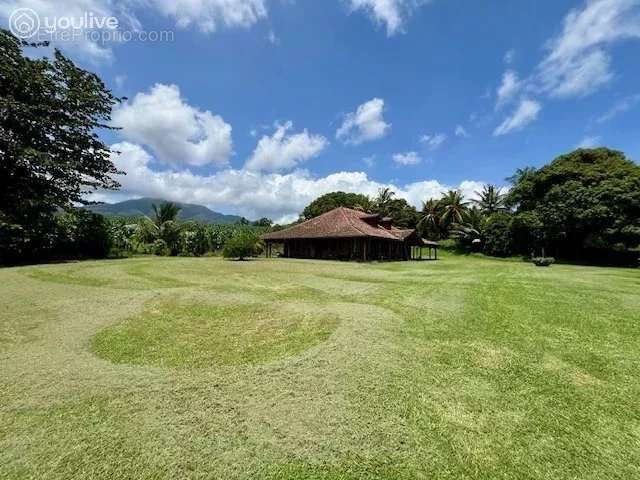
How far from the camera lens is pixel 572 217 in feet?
95.5

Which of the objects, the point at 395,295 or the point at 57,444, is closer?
the point at 57,444

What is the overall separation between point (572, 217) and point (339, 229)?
20875 mm

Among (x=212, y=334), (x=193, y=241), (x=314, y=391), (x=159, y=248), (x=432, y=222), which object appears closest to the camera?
(x=314, y=391)

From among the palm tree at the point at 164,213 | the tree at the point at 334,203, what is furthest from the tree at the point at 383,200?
the palm tree at the point at 164,213

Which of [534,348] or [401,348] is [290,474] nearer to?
[401,348]

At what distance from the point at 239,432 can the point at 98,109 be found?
87.8 feet

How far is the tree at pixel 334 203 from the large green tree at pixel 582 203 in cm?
2494

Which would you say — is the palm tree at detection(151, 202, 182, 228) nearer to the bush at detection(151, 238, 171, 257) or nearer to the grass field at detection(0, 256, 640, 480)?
the bush at detection(151, 238, 171, 257)

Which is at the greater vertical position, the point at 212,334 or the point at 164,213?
the point at 164,213

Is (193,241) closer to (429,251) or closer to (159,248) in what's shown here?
(159,248)

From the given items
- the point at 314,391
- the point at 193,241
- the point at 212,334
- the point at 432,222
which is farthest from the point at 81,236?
the point at 432,222

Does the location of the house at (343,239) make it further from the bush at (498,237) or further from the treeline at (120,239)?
the bush at (498,237)

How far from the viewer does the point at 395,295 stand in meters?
10.1

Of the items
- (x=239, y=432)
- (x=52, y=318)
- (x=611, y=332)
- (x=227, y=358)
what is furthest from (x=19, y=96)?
(x=611, y=332)
